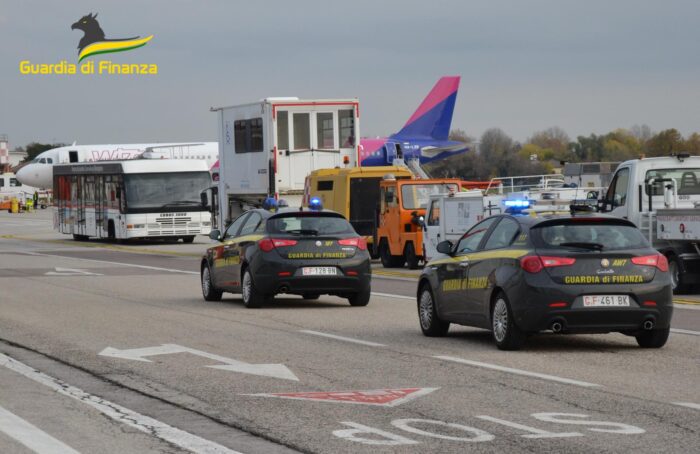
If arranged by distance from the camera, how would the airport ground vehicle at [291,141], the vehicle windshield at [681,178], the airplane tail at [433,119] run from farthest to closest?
the airplane tail at [433,119]
the airport ground vehicle at [291,141]
the vehicle windshield at [681,178]

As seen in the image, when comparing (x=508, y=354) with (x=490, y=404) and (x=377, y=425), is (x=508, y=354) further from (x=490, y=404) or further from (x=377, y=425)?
(x=377, y=425)

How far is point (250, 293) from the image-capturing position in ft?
65.9

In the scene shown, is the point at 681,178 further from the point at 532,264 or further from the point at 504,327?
the point at 532,264

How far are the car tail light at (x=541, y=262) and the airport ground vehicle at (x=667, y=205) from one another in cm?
898

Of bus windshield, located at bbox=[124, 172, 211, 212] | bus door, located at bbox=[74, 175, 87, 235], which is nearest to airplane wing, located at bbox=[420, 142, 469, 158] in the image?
bus windshield, located at bbox=[124, 172, 211, 212]

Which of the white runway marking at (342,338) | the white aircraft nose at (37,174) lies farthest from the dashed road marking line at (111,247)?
the white runway marking at (342,338)

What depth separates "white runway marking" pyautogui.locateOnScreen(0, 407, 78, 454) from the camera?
839 centimetres

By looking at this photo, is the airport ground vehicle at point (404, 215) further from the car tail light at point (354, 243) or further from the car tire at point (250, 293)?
the car tire at point (250, 293)

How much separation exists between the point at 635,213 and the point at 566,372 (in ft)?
37.3

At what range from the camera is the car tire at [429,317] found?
15742 millimetres

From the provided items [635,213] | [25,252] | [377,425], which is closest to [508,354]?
[377,425]

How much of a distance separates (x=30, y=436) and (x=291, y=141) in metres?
28.0

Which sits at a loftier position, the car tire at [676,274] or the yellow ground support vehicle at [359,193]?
the yellow ground support vehicle at [359,193]

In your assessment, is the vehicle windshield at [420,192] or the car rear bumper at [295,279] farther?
the vehicle windshield at [420,192]
